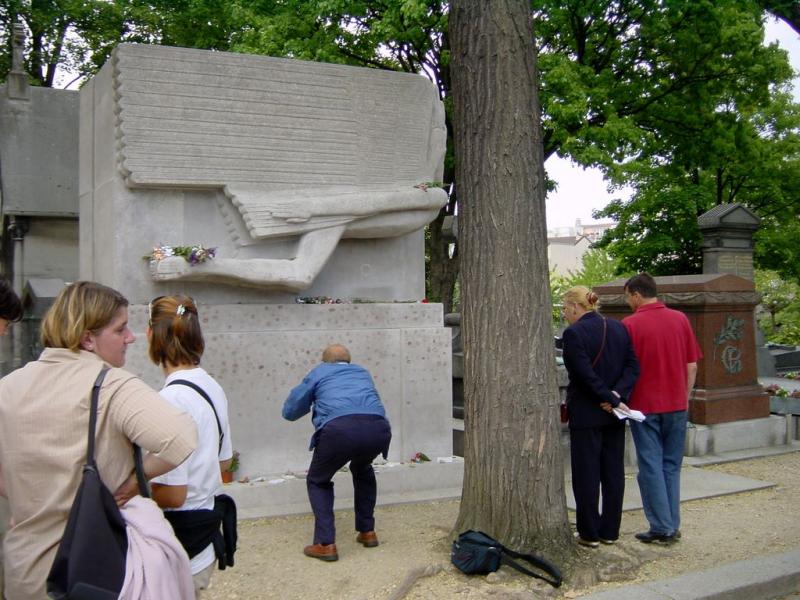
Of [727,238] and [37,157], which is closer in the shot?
[37,157]

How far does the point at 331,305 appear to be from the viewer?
7.48 meters

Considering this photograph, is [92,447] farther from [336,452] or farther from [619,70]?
[619,70]

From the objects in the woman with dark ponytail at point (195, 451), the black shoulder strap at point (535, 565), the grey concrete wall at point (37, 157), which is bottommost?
the black shoulder strap at point (535, 565)

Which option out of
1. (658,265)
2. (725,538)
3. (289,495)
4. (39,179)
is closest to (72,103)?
(39,179)

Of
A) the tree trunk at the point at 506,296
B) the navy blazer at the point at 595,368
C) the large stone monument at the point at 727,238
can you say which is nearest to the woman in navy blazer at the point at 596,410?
the navy blazer at the point at 595,368

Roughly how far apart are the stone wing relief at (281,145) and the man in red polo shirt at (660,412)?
273 cm

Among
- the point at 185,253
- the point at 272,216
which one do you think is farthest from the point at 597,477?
the point at 185,253

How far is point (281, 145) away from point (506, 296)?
9.95ft

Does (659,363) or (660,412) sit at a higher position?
(659,363)

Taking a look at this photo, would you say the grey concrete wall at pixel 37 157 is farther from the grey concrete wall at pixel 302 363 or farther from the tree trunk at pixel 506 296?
the tree trunk at pixel 506 296

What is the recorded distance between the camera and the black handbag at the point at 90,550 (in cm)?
238

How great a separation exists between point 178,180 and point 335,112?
163cm

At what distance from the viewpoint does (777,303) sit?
3148 cm

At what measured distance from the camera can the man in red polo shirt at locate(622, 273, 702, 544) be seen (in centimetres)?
583
